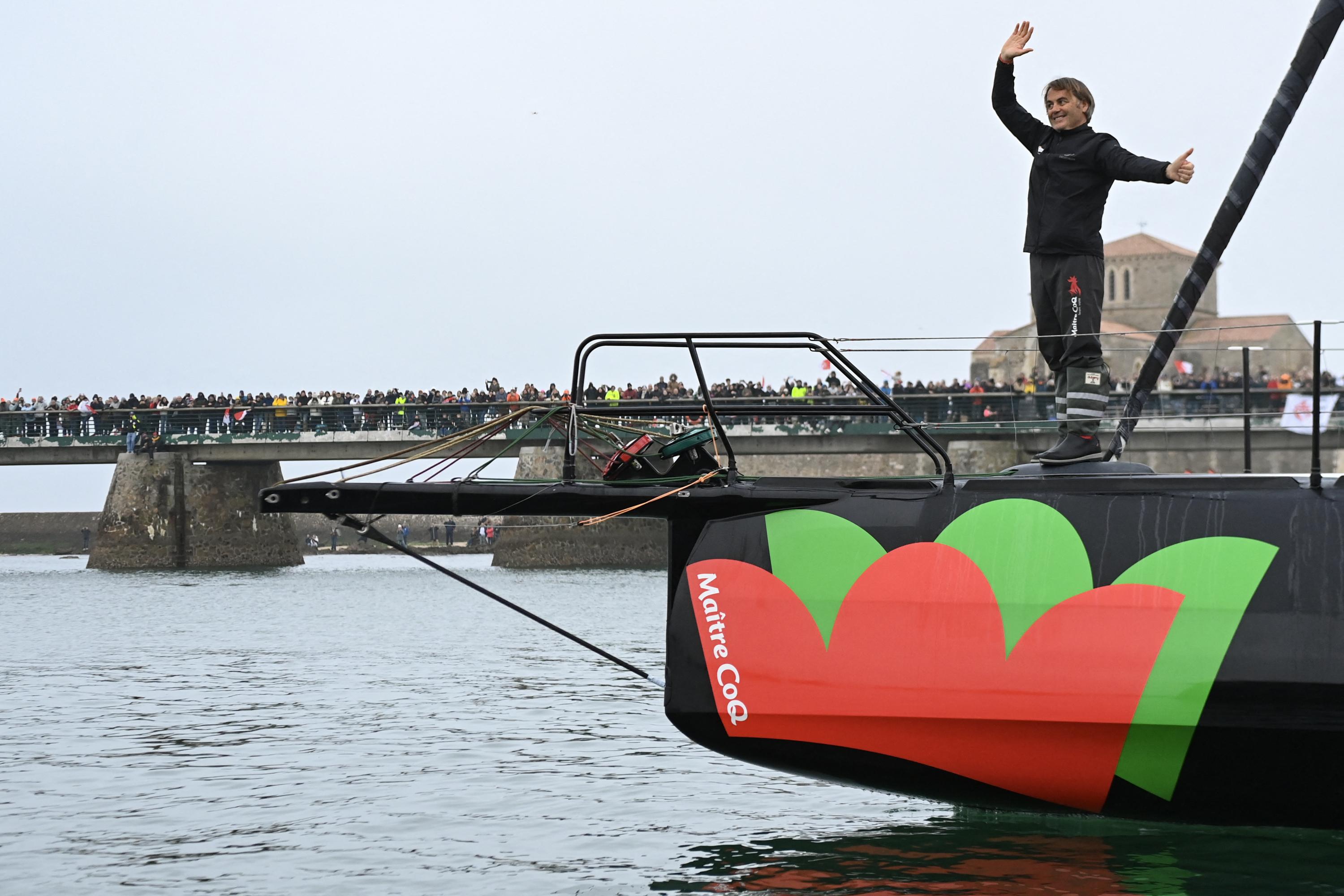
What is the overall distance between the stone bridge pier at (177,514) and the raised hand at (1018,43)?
151 ft

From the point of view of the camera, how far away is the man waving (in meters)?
6.56

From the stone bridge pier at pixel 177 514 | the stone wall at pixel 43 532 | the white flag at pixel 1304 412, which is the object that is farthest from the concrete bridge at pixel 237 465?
the stone wall at pixel 43 532

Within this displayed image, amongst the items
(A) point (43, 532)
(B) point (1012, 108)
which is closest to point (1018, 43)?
(B) point (1012, 108)

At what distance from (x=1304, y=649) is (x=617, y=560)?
144ft

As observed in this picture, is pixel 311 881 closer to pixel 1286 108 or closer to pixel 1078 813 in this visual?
pixel 1078 813

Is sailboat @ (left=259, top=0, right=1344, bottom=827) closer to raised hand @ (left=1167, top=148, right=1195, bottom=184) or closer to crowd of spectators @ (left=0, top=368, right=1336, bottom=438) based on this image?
raised hand @ (left=1167, top=148, right=1195, bottom=184)

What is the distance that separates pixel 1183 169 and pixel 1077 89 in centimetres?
71

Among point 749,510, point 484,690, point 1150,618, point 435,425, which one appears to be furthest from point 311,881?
point 435,425

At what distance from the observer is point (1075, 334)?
258 inches

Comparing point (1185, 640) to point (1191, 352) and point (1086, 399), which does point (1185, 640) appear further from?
point (1191, 352)

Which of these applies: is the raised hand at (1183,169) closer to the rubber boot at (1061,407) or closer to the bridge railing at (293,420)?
the rubber boot at (1061,407)

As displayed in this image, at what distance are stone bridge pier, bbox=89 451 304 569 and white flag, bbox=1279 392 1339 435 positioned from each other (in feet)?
151

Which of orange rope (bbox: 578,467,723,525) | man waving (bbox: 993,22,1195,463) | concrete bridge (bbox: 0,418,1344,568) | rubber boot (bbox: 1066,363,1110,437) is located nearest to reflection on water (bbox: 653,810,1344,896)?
orange rope (bbox: 578,467,723,525)

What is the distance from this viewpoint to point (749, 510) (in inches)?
255
